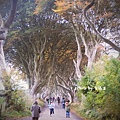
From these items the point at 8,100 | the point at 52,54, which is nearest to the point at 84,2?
the point at 8,100

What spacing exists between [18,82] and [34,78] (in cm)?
1342

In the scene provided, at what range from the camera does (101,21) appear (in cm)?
2316

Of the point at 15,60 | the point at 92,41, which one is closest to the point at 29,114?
the point at 92,41

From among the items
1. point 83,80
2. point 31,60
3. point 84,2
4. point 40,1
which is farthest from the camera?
point 31,60

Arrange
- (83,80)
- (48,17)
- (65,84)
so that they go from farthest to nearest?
(65,84) < (48,17) < (83,80)

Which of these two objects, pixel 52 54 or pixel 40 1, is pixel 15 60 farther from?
pixel 40 1

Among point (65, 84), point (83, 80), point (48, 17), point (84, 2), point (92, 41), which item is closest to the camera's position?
point (84, 2)

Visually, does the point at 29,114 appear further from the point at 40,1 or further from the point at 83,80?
the point at 40,1

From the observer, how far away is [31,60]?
104ft

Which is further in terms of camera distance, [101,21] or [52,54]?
[52,54]

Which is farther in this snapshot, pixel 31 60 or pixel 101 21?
pixel 31 60

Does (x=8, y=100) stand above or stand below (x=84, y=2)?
below

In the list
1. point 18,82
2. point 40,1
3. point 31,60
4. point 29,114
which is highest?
point 40,1

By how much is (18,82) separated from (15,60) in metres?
14.7
